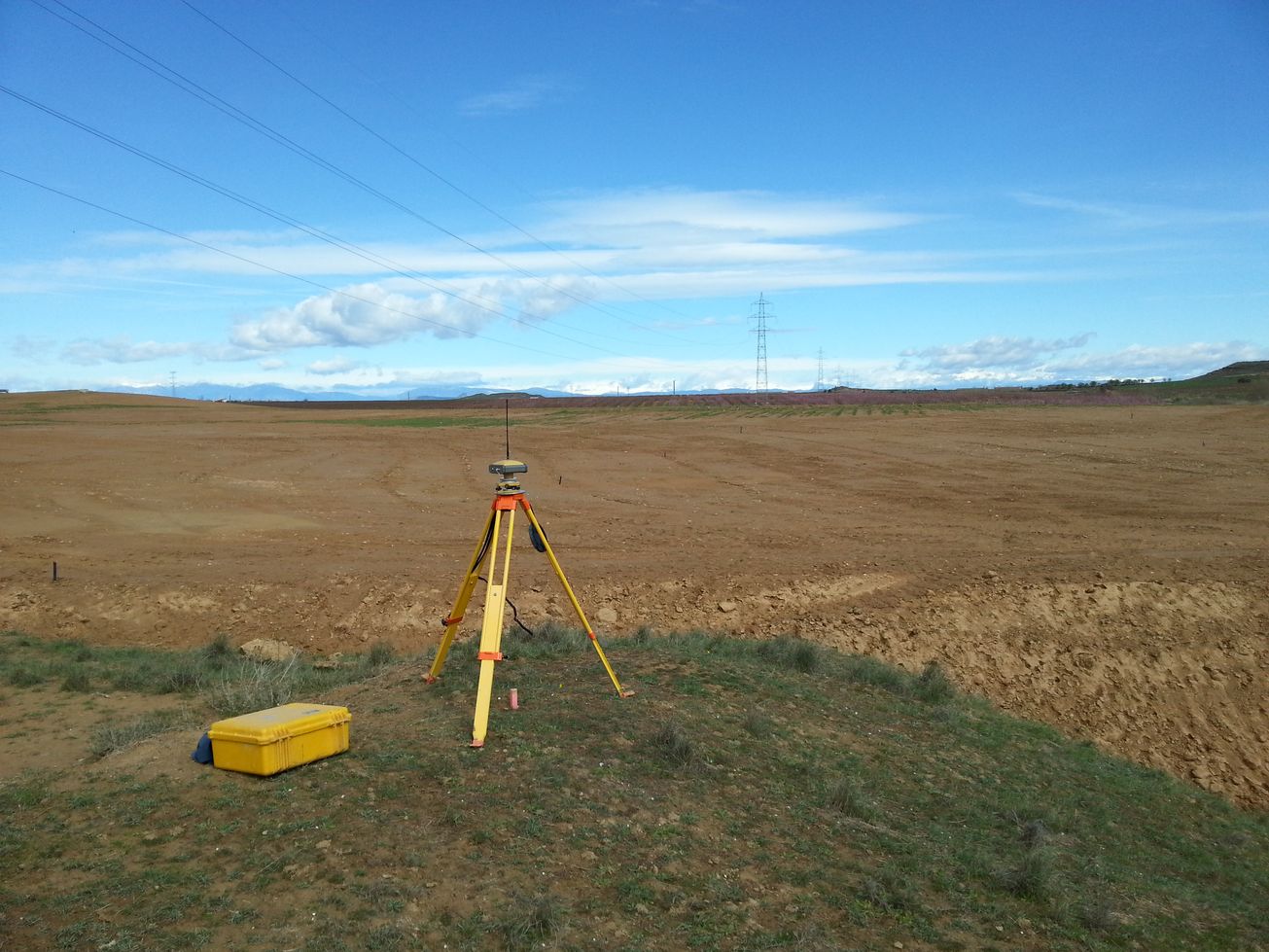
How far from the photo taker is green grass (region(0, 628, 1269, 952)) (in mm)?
5332

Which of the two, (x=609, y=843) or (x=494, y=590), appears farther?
(x=494, y=590)

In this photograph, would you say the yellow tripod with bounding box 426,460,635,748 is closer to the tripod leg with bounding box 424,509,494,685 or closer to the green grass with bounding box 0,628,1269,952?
the tripod leg with bounding box 424,509,494,685

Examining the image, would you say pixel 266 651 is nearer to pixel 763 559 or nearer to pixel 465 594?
pixel 465 594

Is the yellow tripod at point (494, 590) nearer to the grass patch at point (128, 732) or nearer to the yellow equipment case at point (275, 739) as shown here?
the yellow equipment case at point (275, 739)

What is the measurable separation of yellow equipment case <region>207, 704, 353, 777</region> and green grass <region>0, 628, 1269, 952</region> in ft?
0.38

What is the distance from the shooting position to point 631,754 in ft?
25.2

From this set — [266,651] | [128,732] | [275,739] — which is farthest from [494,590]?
[266,651]

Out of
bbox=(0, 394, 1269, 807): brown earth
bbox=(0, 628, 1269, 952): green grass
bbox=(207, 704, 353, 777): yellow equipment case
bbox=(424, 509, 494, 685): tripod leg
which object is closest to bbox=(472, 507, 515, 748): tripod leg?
bbox=(0, 628, 1269, 952): green grass

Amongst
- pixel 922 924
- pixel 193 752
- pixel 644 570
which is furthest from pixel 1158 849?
pixel 644 570

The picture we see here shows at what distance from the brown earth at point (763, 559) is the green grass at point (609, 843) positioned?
23.9ft

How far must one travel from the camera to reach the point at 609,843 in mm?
6332

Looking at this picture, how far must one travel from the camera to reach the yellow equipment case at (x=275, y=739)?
21.7 feet

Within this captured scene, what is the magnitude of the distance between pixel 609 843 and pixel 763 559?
14894 mm

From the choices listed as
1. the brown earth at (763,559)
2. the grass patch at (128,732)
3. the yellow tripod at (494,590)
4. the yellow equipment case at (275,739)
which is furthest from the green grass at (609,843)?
the brown earth at (763,559)
